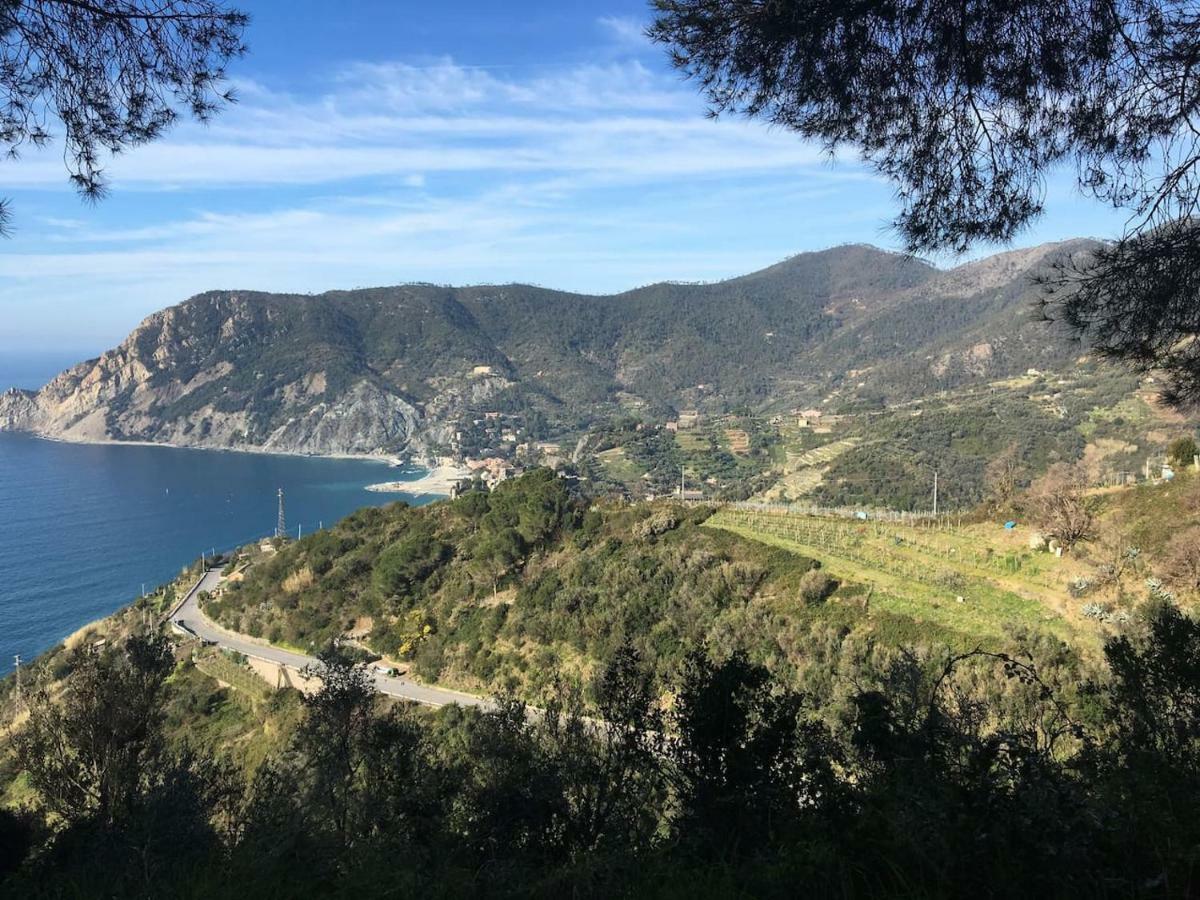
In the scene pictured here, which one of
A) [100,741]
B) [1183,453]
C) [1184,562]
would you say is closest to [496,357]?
[1183,453]

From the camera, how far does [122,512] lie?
6209cm

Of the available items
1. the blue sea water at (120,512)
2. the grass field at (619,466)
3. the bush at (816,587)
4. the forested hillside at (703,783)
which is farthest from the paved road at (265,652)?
the grass field at (619,466)

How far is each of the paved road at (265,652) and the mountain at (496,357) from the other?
264 ft

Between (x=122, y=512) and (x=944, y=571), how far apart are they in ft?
219

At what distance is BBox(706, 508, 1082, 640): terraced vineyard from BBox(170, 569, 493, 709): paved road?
8574 millimetres

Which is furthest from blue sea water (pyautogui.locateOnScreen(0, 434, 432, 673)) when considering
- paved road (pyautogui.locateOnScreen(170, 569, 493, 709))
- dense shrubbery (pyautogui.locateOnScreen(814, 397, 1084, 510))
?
dense shrubbery (pyautogui.locateOnScreen(814, 397, 1084, 510))

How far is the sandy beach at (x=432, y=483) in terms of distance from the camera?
79125mm

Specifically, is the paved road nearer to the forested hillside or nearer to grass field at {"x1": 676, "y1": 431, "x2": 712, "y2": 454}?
the forested hillside

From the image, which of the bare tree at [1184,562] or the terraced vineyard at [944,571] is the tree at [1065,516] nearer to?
the terraced vineyard at [944,571]

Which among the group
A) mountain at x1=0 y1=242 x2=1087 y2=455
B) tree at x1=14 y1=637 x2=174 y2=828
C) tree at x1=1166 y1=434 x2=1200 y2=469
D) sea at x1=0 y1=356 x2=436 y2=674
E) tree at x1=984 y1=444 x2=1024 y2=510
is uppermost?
mountain at x1=0 y1=242 x2=1087 y2=455

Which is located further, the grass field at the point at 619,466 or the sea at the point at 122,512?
the grass field at the point at 619,466

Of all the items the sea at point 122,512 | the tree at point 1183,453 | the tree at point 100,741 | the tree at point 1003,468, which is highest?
the tree at point 1183,453

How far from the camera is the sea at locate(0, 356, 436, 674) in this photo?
40.2 m

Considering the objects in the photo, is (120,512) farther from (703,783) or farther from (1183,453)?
(703,783)
